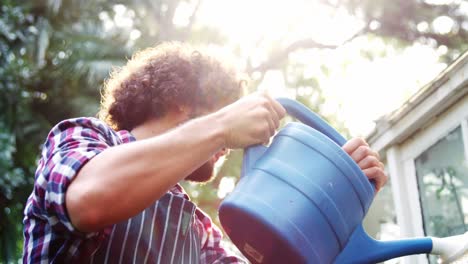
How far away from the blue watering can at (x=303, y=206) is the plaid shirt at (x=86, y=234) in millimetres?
173

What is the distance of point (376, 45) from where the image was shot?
1134 cm

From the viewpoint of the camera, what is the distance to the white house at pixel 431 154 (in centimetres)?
230

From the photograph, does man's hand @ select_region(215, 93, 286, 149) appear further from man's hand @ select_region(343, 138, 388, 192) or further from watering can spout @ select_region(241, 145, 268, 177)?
man's hand @ select_region(343, 138, 388, 192)

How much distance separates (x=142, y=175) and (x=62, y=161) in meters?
0.15

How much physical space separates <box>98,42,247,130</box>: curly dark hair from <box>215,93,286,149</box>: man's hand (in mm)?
433

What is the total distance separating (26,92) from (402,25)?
237 inches

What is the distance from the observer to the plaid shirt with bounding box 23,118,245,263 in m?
0.99

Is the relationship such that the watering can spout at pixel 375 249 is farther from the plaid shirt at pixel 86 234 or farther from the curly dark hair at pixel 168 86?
the curly dark hair at pixel 168 86

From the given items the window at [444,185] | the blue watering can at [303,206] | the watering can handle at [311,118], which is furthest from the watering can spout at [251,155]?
the window at [444,185]

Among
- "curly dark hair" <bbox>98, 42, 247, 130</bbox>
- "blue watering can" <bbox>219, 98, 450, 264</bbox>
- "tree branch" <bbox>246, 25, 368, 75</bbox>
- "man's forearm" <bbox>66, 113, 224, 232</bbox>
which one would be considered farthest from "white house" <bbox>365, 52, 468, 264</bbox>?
"tree branch" <bbox>246, 25, 368, 75</bbox>

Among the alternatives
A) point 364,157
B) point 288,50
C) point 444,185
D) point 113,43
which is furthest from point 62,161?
point 288,50

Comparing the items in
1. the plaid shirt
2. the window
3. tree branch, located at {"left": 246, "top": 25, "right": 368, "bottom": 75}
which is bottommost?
the plaid shirt

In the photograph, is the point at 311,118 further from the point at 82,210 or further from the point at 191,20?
the point at 191,20

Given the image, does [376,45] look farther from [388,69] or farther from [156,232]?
[156,232]
